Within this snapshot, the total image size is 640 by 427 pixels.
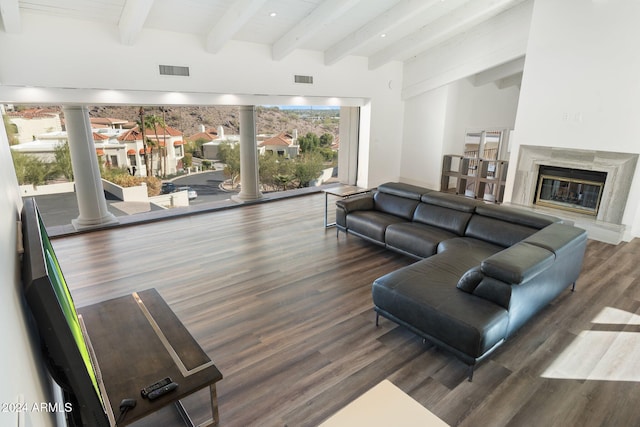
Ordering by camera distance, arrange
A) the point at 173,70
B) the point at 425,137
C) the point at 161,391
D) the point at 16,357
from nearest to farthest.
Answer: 1. the point at 16,357
2. the point at 161,391
3. the point at 173,70
4. the point at 425,137

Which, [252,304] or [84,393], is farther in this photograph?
[252,304]

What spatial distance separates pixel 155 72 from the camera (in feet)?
17.5

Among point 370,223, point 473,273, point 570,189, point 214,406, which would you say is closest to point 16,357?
point 214,406

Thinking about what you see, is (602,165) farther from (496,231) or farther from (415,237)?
(415,237)

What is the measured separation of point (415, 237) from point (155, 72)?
444cm

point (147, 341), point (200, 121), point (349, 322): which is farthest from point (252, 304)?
point (200, 121)

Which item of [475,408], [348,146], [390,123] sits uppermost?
[390,123]

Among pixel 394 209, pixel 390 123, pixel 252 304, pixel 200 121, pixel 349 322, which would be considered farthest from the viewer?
pixel 390 123

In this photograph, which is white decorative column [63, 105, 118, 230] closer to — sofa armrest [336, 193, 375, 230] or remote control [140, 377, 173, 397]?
sofa armrest [336, 193, 375, 230]

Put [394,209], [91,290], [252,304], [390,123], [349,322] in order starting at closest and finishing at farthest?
[349,322]
[252,304]
[91,290]
[394,209]
[390,123]

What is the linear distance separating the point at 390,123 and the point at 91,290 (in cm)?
722

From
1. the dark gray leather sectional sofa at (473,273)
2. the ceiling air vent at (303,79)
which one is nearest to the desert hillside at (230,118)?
the ceiling air vent at (303,79)

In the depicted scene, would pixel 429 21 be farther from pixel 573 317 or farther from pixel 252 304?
pixel 252 304

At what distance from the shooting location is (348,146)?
9172 millimetres
